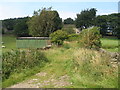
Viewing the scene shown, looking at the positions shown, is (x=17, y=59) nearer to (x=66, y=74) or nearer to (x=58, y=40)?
(x=66, y=74)

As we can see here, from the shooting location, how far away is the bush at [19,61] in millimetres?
5506

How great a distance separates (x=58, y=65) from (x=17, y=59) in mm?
1813

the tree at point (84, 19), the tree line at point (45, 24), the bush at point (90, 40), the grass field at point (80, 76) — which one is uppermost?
the tree at point (84, 19)

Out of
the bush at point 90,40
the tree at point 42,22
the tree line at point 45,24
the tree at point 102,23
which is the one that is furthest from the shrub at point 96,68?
the tree at point 102,23

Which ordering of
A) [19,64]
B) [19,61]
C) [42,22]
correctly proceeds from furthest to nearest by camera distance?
[42,22], [19,61], [19,64]

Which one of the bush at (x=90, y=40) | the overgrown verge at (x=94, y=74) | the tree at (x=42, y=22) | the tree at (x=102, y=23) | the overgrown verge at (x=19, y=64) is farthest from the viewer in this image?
the tree at (x=102, y=23)

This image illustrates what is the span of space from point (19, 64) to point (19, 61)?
0.18 metres

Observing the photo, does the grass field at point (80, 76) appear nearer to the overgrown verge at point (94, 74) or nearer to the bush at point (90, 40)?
the overgrown verge at point (94, 74)

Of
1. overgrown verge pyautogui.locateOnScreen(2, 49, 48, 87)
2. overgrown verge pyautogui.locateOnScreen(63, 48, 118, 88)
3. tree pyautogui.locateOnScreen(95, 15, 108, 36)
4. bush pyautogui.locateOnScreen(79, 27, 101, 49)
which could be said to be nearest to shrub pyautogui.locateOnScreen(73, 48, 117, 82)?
overgrown verge pyautogui.locateOnScreen(63, 48, 118, 88)

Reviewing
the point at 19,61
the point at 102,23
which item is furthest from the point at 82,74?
the point at 102,23

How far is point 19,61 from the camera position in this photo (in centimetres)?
612

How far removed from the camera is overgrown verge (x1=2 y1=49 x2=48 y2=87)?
5.04 meters

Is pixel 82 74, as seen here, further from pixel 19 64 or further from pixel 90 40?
pixel 90 40

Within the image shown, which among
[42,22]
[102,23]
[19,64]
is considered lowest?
[19,64]
